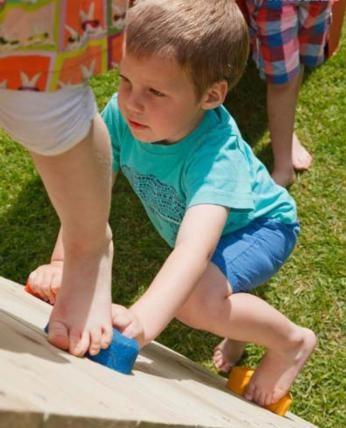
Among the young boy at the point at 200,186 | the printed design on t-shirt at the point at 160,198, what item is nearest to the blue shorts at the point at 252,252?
the young boy at the point at 200,186

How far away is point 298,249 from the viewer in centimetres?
279

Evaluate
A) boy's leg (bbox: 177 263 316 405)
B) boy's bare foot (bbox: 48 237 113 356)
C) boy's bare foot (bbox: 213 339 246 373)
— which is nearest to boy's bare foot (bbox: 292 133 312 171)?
boy's bare foot (bbox: 213 339 246 373)

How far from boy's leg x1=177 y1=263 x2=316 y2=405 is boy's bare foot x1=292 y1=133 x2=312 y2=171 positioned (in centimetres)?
95

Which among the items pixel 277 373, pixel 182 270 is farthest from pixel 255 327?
pixel 182 270

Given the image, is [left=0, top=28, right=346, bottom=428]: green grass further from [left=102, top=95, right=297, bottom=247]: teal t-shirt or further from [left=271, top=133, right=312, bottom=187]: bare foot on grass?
[left=102, top=95, right=297, bottom=247]: teal t-shirt

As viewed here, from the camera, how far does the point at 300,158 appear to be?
306cm

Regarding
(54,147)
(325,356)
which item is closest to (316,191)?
(325,356)

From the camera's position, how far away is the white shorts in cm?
125

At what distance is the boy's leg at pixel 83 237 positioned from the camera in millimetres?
1314

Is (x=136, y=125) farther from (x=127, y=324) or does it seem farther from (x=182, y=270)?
(x=127, y=324)

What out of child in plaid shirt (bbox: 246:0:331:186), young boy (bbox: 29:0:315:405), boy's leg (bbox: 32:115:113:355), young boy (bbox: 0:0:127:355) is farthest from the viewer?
child in plaid shirt (bbox: 246:0:331:186)

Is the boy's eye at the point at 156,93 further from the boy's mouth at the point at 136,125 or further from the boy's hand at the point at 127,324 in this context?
the boy's hand at the point at 127,324

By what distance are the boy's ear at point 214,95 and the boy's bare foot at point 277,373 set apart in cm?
62

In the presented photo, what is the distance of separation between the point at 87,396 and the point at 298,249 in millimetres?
1733
